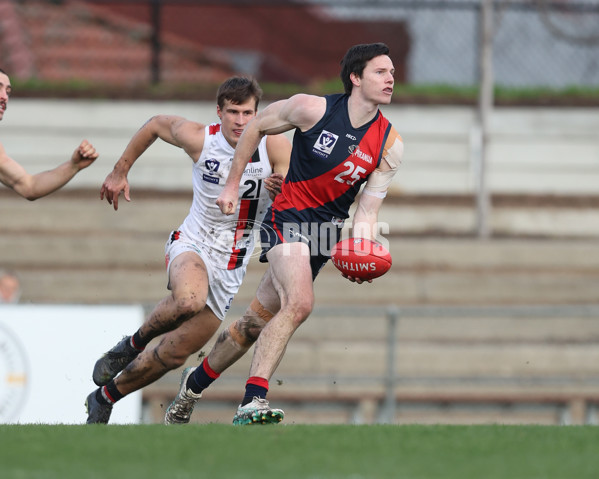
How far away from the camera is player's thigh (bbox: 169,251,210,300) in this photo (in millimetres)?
7359

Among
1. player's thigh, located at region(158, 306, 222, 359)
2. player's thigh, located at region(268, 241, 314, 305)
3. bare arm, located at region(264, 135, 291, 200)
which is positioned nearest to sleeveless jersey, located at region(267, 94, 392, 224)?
player's thigh, located at region(268, 241, 314, 305)

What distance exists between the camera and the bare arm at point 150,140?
7.66m

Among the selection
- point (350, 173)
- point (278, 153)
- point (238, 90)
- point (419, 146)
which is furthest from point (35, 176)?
point (419, 146)

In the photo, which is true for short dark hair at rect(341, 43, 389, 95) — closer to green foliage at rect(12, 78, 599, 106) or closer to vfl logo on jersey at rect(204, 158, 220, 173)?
vfl logo on jersey at rect(204, 158, 220, 173)

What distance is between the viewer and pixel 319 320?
521 inches

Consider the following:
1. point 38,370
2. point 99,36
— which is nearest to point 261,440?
point 38,370

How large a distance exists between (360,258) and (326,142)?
80 centimetres

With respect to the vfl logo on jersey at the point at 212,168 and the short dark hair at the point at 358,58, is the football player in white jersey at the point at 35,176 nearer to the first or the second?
the vfl logo on jersey at the point at 212,168

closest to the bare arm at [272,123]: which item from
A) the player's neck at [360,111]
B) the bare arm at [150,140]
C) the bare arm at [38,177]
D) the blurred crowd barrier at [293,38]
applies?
the player's neck at [360,111]

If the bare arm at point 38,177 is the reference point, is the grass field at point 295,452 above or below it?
below

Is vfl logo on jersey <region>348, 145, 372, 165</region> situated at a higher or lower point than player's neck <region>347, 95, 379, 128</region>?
lower

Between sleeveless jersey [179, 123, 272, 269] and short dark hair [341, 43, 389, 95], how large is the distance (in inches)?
34.5

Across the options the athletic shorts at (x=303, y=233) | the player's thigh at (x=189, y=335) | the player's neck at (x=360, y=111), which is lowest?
the player's thigh at (x=189, y=335)

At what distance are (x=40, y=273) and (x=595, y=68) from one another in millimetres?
9816
